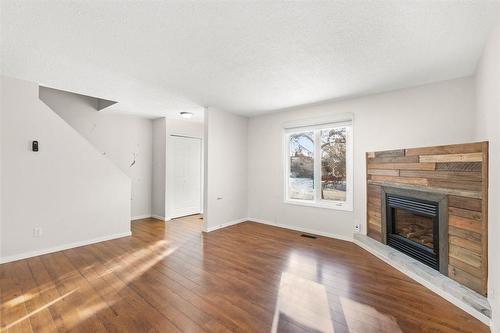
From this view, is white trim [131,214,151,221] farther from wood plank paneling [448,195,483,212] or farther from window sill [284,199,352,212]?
wood plank paneling [448,195,483,212]

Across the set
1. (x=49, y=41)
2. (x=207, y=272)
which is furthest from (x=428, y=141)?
(x=49, y=41)

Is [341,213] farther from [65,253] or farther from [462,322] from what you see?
[65,253]

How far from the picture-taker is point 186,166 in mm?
6051

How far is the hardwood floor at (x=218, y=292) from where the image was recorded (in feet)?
6.21

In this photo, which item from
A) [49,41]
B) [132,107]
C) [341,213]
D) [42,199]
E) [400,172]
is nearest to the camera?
[49,41]

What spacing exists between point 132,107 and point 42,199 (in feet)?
7.30

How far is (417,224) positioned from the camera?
120 inches

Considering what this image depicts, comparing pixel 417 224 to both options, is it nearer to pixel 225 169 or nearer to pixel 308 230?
→ pixel 308 230

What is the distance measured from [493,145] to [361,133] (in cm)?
198

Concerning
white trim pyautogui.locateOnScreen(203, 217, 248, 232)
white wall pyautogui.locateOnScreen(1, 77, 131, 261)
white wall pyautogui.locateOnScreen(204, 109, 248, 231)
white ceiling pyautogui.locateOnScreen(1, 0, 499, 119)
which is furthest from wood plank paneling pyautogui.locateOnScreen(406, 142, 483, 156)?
white wall pyautogui.locateOnScreen(1, 77, 131, 261)

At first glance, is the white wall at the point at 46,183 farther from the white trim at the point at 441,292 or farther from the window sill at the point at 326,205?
the white trim at the point at 441,292

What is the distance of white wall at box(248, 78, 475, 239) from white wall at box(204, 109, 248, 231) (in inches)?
8.8

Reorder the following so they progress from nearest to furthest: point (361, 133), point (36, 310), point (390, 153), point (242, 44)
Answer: point (36, 310) → point (242, 44) → point (390, 153) → point (361, 133)

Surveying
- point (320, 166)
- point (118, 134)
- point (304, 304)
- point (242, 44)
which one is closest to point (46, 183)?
point (118, 134)
